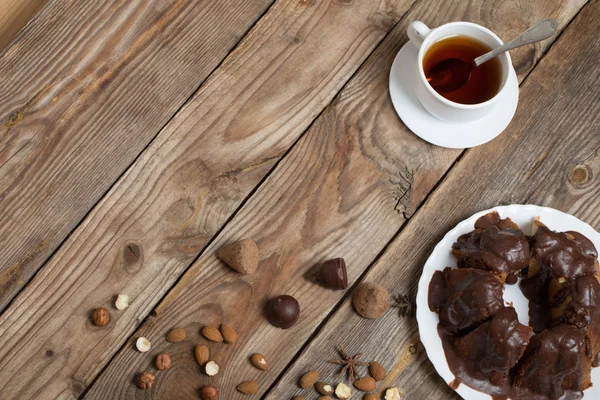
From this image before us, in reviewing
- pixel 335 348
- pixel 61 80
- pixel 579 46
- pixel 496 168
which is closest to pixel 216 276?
pixel 335 348

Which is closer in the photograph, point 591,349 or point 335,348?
point 591,349

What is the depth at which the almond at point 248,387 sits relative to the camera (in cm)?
125

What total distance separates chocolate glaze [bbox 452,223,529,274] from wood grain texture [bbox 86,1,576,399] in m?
0.16

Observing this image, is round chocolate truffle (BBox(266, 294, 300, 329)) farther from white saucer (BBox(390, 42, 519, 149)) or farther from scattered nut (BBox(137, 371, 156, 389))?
white saucer (BBox(390, 42, 519, 149))

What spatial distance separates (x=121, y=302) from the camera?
49.5 inches

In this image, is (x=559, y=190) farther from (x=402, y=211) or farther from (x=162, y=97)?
(x=162, y=97)

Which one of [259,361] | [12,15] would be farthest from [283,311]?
[12,15]

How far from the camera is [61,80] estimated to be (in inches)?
51.8

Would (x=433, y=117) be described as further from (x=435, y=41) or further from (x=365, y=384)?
(x=365, y=384)

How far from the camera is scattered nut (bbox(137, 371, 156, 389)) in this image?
124 centimetres

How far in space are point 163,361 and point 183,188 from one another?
13.3 inches

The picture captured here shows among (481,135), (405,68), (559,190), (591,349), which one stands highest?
(405,68)

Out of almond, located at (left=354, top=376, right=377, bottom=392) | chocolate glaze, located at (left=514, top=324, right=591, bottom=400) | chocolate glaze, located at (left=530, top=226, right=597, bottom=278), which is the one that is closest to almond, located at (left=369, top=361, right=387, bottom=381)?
almond, located at (left=354, top=376, right=377, bottom=392)

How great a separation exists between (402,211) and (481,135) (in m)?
0.22
